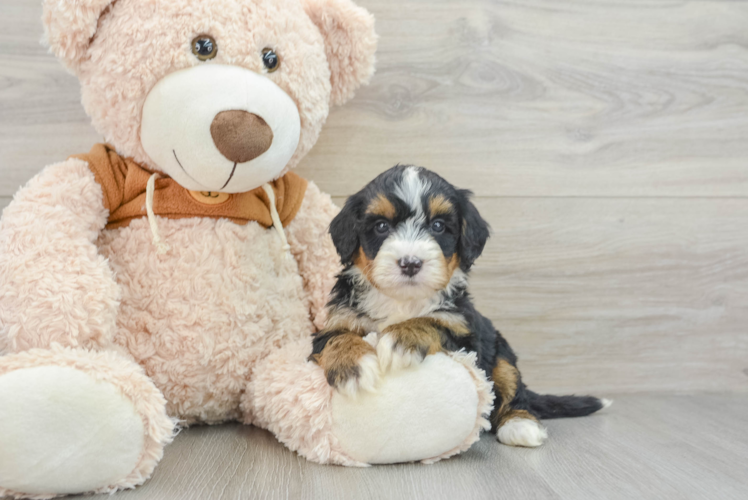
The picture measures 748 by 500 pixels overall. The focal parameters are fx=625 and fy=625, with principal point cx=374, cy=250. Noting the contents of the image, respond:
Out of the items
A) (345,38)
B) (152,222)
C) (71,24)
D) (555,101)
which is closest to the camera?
(71,24)

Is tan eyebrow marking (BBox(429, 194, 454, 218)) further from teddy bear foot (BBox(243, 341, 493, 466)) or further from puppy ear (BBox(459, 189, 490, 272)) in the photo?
teddy bear foot (BBox(243, 341, 493, 466))

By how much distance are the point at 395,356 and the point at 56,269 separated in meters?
0.82

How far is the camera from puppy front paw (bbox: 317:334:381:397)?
1407 mm

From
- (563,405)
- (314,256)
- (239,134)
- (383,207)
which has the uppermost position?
(239,134)

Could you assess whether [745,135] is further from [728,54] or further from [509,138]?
[509,138]

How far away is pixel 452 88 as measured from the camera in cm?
222

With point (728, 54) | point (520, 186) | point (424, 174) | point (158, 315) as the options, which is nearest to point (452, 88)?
point (520, 186)

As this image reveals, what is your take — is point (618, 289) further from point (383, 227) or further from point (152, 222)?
point (152, 222)

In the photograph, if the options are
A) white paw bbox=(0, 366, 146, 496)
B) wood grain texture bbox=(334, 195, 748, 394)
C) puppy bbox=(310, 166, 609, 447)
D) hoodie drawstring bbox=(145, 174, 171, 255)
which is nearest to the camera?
white paw bbox=(0, 366, 146, 496)

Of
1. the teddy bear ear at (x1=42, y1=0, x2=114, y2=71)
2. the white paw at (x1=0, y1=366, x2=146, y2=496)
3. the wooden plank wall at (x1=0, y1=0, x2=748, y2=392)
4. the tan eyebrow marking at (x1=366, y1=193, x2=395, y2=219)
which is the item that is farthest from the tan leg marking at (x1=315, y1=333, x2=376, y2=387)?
the teddy bear ear at (x1=42, y1=0, x2=114, y2=71)

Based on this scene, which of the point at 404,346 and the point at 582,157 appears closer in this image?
the point at 404,346

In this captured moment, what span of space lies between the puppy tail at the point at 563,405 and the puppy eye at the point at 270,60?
1246 mm

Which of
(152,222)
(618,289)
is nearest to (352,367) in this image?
(152,222)

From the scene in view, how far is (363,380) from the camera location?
4.60 ft
